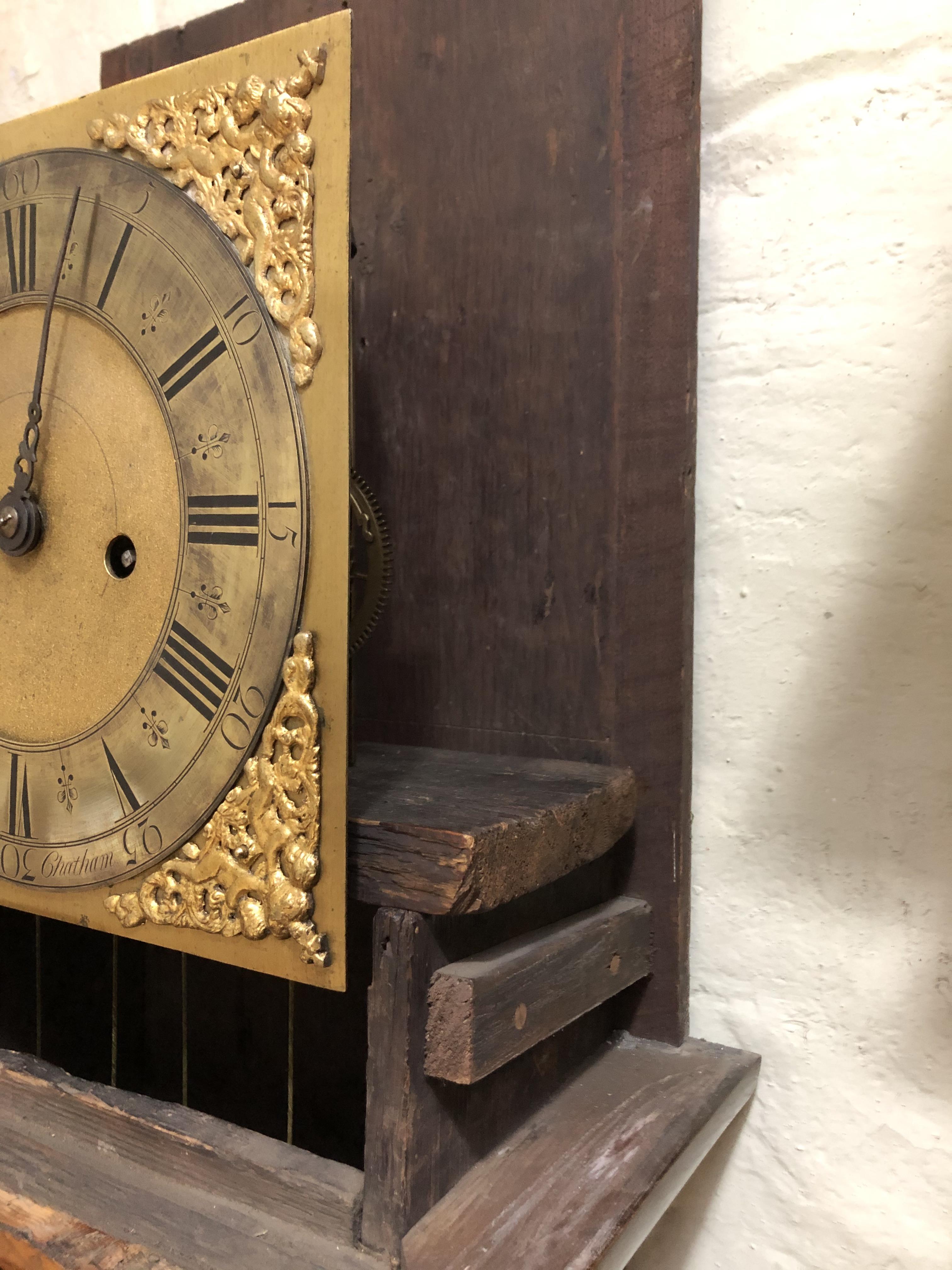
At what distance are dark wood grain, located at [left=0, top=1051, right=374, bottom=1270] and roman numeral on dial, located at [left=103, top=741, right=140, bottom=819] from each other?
9.5 inches

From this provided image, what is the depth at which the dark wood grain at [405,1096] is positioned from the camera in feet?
2.29

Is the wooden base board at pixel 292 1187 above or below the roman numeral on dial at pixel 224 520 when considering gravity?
below

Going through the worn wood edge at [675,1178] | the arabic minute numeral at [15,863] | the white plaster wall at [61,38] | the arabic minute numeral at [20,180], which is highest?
the white plaster wall at [61,38]

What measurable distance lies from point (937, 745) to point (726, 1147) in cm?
42

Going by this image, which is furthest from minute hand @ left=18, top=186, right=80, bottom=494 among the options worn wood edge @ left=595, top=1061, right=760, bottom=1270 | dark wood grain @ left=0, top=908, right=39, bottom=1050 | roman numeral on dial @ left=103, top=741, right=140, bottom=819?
worn wood edge @ left=595, top=1061, right=760, bottom=1270

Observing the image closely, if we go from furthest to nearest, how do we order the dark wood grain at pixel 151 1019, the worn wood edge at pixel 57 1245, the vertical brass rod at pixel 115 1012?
the dark wood grain at pixel 151 1019
the vertical brass rod at pixel 115 1012
the worn wood edge at pixel 57 1245

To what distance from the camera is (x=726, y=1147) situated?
0.99m

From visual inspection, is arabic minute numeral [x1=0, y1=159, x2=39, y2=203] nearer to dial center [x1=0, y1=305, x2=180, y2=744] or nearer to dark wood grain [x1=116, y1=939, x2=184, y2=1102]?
dial center [x1=0, y1=305, x2=180, y2=744]

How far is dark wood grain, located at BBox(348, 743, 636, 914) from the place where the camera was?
708 mm

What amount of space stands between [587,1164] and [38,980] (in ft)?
2.10

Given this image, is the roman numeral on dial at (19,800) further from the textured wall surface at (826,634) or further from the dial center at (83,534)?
the textured wall surface at (826,634)

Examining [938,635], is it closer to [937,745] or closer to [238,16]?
[937,745]

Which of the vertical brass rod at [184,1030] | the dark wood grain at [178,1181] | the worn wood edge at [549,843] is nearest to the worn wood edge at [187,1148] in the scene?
the dark wood grain at [178,1181]

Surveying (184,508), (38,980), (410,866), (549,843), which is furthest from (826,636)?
(38,980)
